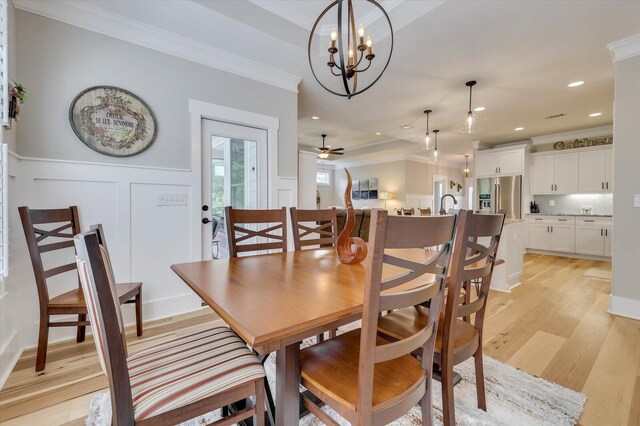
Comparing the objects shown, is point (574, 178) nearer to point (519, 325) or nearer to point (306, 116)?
point (519, 325)

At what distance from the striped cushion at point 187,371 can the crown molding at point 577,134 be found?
305 inches

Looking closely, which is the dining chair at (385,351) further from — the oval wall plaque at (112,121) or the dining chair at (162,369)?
the oval wall plaque at (112,121)

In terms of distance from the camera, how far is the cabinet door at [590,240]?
17.5ft

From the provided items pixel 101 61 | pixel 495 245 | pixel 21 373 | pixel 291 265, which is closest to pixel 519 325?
pixel 495 245

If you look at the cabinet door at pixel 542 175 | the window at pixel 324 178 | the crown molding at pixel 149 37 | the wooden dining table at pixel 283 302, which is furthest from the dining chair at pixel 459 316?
the window at pixel 324 178

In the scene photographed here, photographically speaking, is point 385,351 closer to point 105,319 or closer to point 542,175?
point 105,319

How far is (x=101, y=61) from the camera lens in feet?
7.55

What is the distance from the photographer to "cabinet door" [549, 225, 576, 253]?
Answer: 568cm

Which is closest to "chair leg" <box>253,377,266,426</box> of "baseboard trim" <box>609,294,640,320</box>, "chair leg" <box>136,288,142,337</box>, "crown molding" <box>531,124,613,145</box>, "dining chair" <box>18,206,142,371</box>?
"dining chair" <box>18,206,142,371</box>

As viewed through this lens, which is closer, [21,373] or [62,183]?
[21,373]

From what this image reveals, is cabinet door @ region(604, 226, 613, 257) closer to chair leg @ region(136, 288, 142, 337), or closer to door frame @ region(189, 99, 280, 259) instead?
door frame @ region(189, 99, 280, 259)

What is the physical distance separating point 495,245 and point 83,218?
290 centimetres

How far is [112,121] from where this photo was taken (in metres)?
2.35

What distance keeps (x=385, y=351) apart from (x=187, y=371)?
2.21ft
